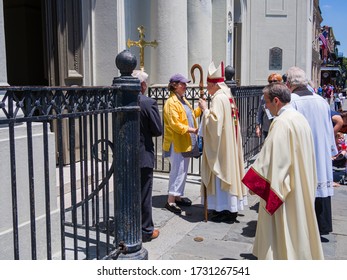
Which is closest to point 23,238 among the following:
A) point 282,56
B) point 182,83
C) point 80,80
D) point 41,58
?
point 182,83

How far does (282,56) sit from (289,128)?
16.4 metres

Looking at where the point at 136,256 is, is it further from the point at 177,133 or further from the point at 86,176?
the point at 177,133

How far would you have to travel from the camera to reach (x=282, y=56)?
18953mm

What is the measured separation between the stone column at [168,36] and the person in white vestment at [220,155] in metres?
3.35

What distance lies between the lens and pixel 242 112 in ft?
30.0

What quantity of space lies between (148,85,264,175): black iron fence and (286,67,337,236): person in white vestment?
2465 mm

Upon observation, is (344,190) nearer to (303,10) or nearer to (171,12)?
(171,12)

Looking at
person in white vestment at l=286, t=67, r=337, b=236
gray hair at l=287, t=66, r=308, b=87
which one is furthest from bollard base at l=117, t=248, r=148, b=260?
gray hair at l=287, t=66, r=308, b=87

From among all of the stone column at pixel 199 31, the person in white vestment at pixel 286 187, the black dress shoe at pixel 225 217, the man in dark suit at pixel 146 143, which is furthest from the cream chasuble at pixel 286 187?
the stone column at pixel 199 31

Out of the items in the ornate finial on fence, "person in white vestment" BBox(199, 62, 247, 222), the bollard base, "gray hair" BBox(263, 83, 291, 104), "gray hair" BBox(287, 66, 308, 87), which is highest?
the ornate finial on fence

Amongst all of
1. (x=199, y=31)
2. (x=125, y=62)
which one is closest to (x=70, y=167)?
(x=125, y=62)

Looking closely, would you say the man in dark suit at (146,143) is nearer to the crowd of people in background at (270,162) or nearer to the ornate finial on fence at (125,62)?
the crowd of people in background at (270,162)

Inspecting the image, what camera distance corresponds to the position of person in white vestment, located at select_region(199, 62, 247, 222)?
544 cm

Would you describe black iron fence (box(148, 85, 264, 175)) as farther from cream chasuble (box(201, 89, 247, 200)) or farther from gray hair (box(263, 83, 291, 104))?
gray hair (box(263, 83, 291, 104))
